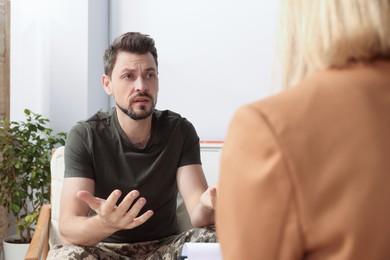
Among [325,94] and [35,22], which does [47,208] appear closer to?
[35,22]


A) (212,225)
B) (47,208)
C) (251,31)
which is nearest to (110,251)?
(212,225)

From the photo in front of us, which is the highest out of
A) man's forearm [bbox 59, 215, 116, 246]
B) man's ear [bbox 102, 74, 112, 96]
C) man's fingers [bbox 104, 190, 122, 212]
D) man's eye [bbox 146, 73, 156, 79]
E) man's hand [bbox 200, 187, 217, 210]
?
man's eye [bbox 146, 73, 156, 79]

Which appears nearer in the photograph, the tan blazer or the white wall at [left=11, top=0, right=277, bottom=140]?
the tan blazer

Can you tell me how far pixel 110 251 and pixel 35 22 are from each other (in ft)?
6.70

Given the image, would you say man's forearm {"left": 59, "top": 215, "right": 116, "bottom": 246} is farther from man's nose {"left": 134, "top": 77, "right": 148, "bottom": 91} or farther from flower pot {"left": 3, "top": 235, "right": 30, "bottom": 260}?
flower pot {"left": 3, "top": 235, "right": 30, "bottom": 260}

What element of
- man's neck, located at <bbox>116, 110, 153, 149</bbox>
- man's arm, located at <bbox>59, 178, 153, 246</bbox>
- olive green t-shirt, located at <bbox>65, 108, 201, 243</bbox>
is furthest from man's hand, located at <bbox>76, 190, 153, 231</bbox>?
man's neck, located at <bbox>116, 110, 153, 149</bbox>

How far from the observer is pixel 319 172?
460 mm

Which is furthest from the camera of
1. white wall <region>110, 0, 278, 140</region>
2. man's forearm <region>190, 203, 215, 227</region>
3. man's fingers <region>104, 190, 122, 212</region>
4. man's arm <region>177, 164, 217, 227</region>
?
white wall <region>110, 0, 278, 140</region>

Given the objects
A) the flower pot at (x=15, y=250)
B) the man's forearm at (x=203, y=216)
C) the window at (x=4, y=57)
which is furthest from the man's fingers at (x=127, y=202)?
the window at (x=4, y=57)

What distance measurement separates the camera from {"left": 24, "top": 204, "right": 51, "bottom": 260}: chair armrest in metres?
1.70

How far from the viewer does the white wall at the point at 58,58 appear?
310cm

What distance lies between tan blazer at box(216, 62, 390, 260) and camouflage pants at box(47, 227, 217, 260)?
3.81 feet

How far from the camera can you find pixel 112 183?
1.82 metres

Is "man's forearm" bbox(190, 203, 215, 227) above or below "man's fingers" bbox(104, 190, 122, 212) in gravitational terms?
below
